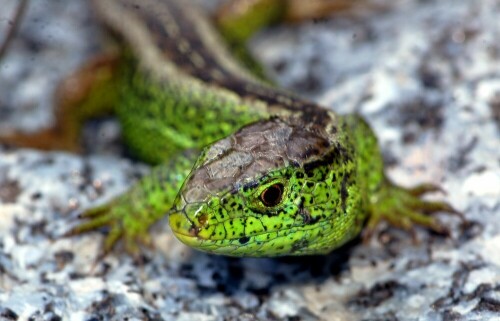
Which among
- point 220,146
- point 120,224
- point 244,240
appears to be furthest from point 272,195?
point 120,224

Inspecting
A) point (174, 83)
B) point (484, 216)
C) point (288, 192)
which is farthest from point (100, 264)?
point (484, 216)

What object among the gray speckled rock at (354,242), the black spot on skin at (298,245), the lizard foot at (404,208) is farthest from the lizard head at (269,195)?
the lizard foot at (404,208)

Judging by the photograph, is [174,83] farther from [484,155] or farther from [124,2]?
[484,155]

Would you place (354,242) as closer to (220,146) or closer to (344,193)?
(344,193)

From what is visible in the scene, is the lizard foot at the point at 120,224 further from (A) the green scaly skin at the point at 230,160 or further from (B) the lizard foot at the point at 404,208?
(B) the lizard foot at the point at 404,208

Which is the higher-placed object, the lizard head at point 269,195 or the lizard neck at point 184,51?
the lizard neck at point 184,51

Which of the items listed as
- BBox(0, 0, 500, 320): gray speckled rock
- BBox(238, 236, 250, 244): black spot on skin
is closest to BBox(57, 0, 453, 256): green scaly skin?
BBox(238, 236, 250, 244): black spot on skin
